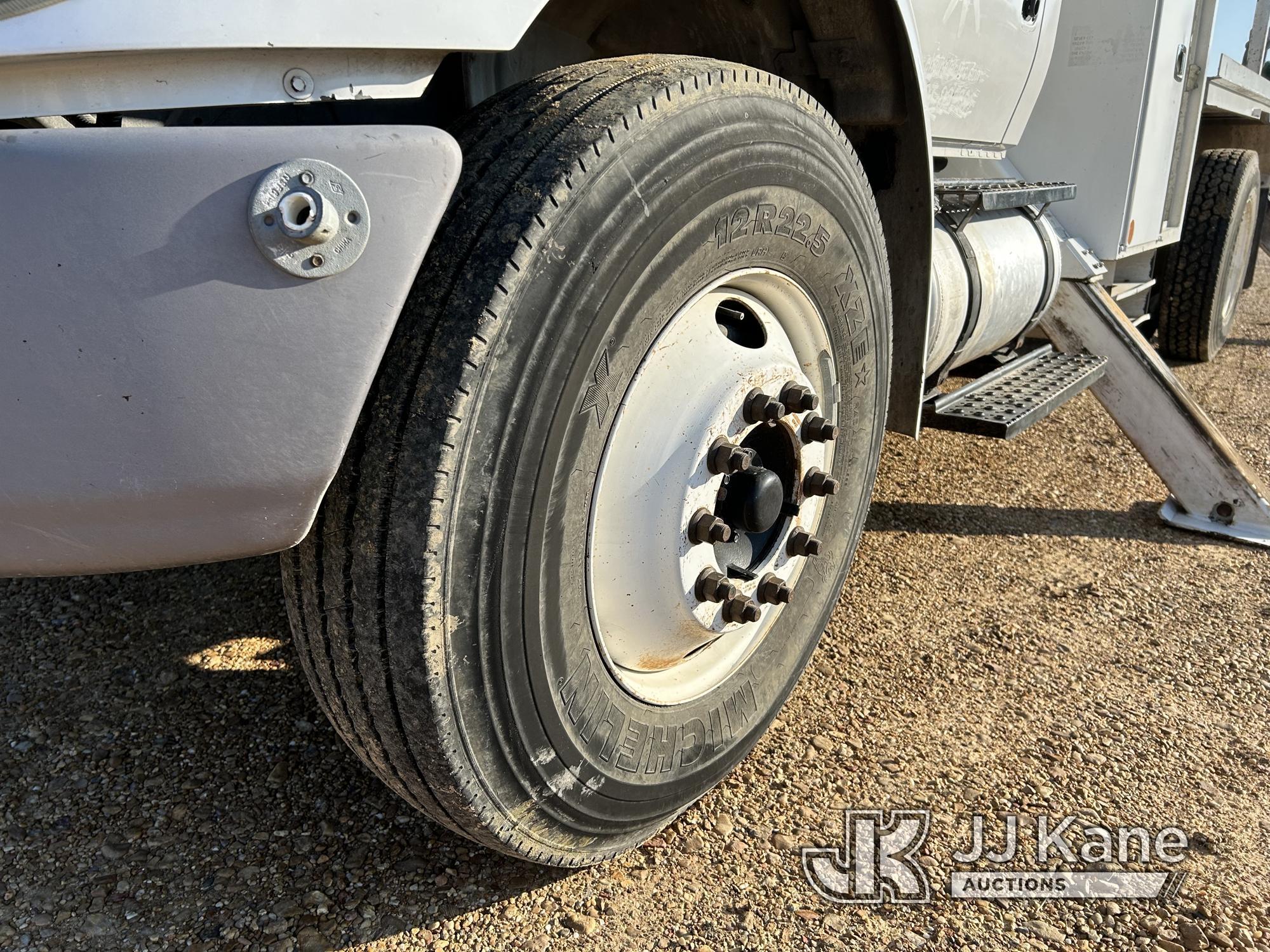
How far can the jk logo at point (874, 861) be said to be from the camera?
1.59m

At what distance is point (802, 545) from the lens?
1.69 metres

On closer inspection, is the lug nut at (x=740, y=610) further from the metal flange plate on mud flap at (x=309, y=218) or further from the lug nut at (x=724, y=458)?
the metal flange plate on mud flap at (x=309, y=218)

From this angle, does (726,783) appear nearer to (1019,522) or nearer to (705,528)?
(705,528)

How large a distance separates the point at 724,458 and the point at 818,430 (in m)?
0.26

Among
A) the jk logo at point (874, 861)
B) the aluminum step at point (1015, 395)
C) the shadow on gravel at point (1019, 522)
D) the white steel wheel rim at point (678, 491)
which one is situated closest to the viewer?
the white steel wheel rim at point (678, 491)

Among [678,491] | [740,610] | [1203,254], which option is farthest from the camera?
[1203,254]

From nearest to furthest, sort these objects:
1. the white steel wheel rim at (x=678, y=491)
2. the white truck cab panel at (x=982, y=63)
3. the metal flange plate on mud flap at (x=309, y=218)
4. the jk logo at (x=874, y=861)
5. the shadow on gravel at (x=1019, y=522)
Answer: the metal flange plate on mud flap at (x=309, y=218) < the white steel wheel rim at (x=678, y=491) < the jk logo at (x=874, y=861) < the white truck cab panel at (x=982, y=63) < the shadow on gravel at (x=1019, y=522)

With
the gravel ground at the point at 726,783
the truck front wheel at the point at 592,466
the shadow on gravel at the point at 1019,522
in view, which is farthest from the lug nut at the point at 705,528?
the shadow on gravel at the point at 1019,522

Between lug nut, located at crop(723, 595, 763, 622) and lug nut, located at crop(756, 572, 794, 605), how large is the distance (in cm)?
7

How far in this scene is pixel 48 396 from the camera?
2.94ft

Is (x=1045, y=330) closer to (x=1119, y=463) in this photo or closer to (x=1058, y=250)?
(x=1058, y=250)

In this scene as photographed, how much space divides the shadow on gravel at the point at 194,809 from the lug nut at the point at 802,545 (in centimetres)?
68

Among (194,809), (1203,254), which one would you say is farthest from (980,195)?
(1203,254)

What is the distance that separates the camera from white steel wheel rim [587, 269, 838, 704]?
1388 millimetres
